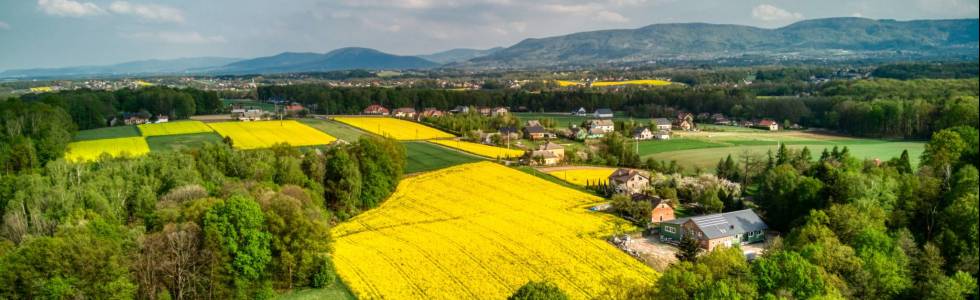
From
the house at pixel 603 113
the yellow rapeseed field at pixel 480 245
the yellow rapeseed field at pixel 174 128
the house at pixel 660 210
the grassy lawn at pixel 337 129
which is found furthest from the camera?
the house at pixel 603 113

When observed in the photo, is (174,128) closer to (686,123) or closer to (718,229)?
(718,229)

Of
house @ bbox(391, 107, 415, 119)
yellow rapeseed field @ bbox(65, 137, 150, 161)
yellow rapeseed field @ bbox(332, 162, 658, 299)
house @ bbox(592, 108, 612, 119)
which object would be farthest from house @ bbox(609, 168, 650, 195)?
house @ bbox(391, 107, 415, 119)

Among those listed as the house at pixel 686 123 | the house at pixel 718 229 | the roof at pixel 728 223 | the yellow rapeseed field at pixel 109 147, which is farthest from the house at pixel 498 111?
the house at pixel 718 229

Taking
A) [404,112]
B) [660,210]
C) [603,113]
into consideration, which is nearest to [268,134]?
[404,112]

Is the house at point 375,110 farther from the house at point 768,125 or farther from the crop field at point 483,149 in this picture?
the house at point 768,125

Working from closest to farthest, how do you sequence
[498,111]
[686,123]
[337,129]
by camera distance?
[337,129] < [686,123] < [498,111]

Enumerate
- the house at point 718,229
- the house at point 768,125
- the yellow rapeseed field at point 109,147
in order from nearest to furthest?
1. the house at point 718,229
2. the yellow rapeseed field at point 109,147
3. the house at point 768,125
